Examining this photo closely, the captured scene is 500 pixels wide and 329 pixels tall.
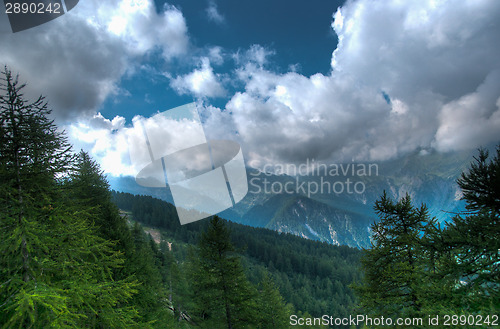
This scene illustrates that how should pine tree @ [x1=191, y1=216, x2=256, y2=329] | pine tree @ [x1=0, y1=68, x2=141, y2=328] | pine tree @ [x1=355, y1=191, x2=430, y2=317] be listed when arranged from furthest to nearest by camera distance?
pine tree @ [x1=191, y1=216, x2=256, y2=329] < pine tree @ [x1=355, y1=191, x2=430, y2=317] < pine tree @ [x1=0, y1=68, x2=141, y2=328]

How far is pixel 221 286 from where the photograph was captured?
1588 cm

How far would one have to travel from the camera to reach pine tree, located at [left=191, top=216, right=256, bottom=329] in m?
15.8

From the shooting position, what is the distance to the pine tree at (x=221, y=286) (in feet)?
51.8

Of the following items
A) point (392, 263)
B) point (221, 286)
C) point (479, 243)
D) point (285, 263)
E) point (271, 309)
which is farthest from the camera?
point (285, 263)

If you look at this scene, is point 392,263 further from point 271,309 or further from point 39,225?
point 271,309

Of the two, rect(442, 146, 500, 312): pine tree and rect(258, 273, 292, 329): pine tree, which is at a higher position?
rect(442, 146, 500, 312): pine tree

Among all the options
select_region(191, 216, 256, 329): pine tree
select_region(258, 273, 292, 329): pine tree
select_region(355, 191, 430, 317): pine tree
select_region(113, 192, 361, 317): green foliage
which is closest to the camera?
select_region(355, 191, 430, 317): pine tree

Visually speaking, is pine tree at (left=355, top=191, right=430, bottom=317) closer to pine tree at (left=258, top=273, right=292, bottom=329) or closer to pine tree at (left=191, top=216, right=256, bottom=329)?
pine tree at (left=191, top=216, right=256, bottom=329)

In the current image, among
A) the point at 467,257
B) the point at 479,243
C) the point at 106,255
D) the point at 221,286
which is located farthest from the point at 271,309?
the point at 479,243

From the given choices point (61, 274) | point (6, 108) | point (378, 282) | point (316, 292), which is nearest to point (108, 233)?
point (61, 274)

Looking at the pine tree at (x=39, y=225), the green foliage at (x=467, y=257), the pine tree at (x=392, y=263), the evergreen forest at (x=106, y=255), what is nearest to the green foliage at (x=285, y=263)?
the pine tree at (x=392, y=263)

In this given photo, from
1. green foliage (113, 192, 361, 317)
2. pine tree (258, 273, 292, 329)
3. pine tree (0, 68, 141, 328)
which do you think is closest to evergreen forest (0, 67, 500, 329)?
pine tree (0, 68, 141, 328)

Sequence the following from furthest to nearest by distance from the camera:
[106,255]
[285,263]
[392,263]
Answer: [285,263]
[392,263]
[106,255]

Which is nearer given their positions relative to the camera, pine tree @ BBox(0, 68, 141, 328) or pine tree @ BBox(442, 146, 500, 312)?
pine tree @ BBox(0, 68, 141, 328)
